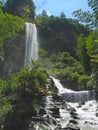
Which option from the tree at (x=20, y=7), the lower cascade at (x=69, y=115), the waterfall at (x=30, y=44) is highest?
the tree at (x=20, y=7)

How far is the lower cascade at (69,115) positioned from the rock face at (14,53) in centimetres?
1359

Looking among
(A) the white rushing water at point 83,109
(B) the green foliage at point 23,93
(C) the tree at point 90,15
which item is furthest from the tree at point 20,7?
(C) the tree at point 90,15

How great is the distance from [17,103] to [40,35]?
1604 inches

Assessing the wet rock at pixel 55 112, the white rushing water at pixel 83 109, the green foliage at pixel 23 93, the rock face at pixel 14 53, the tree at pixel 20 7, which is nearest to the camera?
the green foliage at pixel 23 93

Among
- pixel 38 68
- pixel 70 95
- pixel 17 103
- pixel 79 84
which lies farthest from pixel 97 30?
pixel 79 84

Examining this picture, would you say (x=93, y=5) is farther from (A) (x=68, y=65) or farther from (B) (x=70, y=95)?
(A) (x=68, y=65)

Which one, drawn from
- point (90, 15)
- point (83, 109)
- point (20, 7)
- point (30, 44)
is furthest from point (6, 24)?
point (20, 7)

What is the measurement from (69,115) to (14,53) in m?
21.5

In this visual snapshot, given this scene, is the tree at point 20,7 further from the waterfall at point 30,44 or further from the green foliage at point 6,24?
the green foliage at point 6,24

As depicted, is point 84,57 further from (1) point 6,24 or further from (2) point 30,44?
(1) point 6,24

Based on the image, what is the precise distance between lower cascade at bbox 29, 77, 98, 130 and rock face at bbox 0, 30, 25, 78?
13592mm

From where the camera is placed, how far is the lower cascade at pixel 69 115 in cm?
1677

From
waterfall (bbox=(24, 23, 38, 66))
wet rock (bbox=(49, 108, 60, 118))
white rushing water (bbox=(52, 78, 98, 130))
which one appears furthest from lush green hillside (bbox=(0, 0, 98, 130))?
white rushing water (bbox=(52, 78, 98, 130))

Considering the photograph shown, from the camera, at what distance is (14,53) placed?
132 ft
